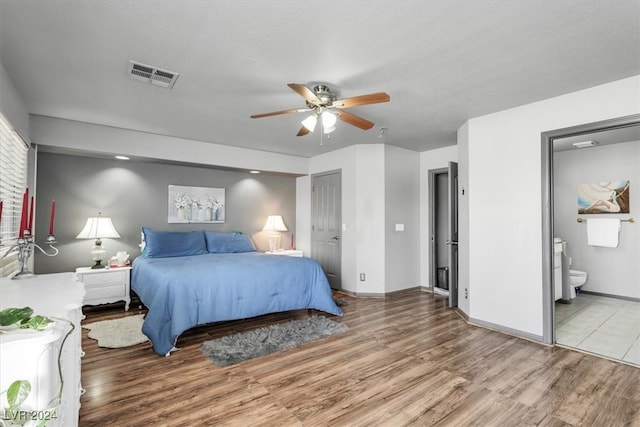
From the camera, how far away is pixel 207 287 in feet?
10.6

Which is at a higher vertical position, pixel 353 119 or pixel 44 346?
pixel 353 119

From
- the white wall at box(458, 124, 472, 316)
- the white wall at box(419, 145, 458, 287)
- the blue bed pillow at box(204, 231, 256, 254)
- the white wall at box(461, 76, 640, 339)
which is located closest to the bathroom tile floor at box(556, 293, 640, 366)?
the white wall at box(461, 76, 640, 339)

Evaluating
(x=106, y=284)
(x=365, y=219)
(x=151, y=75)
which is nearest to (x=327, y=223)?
(x=365, y=219)

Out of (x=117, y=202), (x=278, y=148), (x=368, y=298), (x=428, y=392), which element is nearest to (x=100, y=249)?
(x=117, y=202)

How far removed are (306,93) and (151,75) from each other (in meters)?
1.36

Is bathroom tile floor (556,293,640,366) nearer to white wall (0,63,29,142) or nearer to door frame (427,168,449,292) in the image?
door frame (427,168,449,292)

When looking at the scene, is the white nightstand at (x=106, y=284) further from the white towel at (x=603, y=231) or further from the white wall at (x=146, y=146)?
the white towel at (x=603, y=231)

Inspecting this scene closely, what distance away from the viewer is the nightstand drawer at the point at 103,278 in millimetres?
4041

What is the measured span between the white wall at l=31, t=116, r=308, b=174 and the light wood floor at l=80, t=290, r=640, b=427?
2419mm

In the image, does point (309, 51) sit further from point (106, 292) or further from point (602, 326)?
point (602, 326)

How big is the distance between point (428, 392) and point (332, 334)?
50.9 inches

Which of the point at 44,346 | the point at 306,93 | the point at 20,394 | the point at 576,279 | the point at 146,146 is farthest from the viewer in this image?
the point at 576,279

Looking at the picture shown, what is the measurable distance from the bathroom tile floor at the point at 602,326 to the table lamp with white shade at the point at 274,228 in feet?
14.1

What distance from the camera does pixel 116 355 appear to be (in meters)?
2.89
